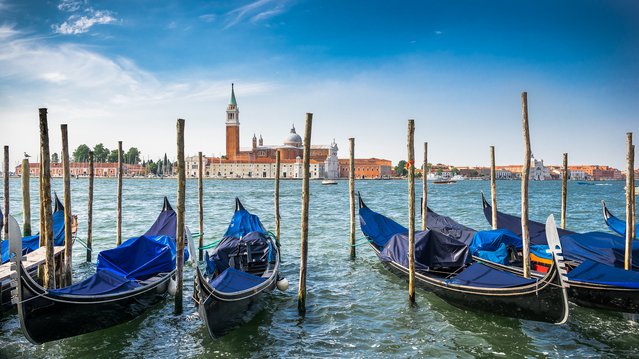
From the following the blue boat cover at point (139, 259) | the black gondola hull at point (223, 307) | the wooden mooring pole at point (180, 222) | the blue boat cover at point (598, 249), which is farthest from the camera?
the blue boat cover at point (598, 249)

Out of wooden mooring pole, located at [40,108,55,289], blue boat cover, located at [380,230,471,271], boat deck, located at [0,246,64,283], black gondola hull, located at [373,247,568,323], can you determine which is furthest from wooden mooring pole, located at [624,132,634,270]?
boat deck, located at [0,246,64,283]

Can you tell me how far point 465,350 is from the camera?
3.90 m

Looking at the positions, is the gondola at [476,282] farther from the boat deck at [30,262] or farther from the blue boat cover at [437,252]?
the boat deck at [30,262]

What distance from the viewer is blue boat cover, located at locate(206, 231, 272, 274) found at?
208 inches

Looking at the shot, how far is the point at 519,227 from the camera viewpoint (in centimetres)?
777

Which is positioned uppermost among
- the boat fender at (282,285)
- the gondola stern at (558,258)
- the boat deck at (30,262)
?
the gondola stern at (558,258)

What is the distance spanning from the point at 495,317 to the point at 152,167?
82193mm

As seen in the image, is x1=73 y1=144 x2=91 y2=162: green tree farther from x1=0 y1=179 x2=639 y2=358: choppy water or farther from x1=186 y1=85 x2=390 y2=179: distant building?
x1=0 y1=179 x2=639 y2=358: choppy water

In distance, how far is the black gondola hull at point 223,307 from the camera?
358 cm

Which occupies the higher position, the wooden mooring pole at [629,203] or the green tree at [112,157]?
the green tree at [112,157]

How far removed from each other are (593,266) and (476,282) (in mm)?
1247

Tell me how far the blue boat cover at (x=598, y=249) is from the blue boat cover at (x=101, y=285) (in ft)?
16.5

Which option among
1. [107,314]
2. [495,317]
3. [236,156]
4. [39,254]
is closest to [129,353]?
[107,314]

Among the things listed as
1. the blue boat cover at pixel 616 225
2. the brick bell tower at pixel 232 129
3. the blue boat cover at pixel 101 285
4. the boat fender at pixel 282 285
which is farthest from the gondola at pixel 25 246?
the brick bell tower at pixel 232 129
